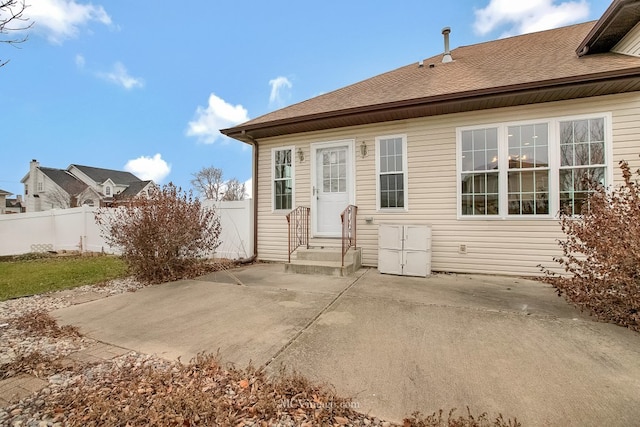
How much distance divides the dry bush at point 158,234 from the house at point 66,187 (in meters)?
23.3

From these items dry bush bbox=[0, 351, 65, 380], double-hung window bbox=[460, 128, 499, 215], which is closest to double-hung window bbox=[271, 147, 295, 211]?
double-hung window bbox=[460, 128, 499, 215]

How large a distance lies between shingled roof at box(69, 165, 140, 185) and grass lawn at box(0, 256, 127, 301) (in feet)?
81.2

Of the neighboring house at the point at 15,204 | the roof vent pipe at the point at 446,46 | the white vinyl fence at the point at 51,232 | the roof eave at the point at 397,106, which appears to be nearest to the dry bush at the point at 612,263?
the roof eave at the point at 397,106

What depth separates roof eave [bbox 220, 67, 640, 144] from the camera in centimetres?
438

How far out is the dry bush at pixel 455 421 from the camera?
1.59 m

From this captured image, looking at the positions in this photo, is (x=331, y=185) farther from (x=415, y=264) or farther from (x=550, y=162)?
(x=550, y=162)

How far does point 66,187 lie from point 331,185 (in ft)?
101

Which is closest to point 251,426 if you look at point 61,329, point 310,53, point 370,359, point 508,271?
point 370,359

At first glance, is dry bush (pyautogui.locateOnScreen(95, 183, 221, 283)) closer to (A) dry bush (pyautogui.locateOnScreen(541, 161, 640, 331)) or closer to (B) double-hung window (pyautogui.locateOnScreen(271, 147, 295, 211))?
(B) double-hung window (pyautogui.locateOnScreen(271, 147, 295, 211))

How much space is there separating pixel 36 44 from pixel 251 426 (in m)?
4.12

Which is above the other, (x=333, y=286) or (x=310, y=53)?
(x=310, y=53)

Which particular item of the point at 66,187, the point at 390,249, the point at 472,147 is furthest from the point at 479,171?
the point at 66,187

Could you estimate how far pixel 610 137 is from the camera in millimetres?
4758

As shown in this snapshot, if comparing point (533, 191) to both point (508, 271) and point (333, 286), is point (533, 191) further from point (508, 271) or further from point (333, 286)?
point (333, 286)
